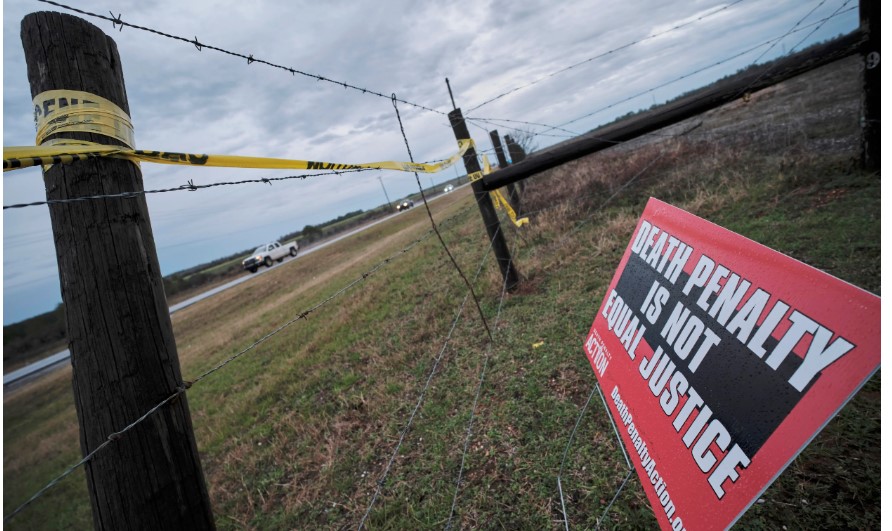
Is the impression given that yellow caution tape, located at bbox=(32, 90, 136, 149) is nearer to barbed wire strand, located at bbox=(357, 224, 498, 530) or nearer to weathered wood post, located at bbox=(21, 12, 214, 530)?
weathered wood post, located at bbox=(21, 12, 214, 530)

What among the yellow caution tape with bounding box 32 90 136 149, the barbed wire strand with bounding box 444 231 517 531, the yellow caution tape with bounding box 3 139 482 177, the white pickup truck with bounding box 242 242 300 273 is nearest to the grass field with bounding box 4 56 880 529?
the barbed wire strand with bounding box 444 231 517 531

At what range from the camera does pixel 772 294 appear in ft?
4.20

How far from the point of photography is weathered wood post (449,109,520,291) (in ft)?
18.2

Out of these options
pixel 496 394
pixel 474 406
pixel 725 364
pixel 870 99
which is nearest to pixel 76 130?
pixel 725 364

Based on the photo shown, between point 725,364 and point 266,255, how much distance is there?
3389 cm

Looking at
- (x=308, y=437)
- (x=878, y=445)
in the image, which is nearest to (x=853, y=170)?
(x=878, y=445)

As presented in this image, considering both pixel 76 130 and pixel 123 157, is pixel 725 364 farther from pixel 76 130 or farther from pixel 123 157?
pixel 76 130

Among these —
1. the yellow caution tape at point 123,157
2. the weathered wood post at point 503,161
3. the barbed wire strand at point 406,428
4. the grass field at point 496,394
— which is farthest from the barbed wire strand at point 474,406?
the weathered wood post at point 503,161

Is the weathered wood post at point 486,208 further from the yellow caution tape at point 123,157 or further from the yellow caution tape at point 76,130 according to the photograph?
the yellow caution tape at point 76,130

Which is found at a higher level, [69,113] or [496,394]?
[69,113]

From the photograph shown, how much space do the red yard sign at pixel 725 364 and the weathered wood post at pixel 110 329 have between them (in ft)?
6.08

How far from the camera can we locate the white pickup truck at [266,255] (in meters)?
31.1

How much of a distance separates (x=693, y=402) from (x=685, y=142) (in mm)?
12438

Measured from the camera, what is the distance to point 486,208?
224 inches
